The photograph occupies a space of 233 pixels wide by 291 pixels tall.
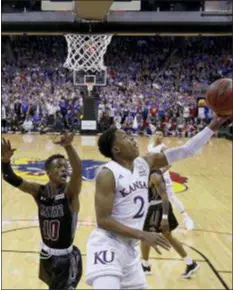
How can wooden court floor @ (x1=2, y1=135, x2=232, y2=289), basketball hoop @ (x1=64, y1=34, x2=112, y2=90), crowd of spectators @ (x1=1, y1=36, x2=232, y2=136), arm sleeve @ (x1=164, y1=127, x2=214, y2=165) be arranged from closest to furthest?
arm sleeve @ (x1=164, y1=127, x2=214, y2=165) < wooden court floor @ (x1=2, y1=135, x2=232, y2=289) < basketball hoop @ (x1=64, y1=34, x2=112, y2=90) < crowd of spectators @ (x1=1, y1=36, x2=232, y2=136)

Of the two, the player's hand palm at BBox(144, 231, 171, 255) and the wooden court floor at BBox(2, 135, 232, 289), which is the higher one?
the player's hand palm at BBox(144, 231, 171, 255)

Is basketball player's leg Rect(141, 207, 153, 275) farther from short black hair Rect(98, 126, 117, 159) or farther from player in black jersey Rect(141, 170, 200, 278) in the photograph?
short black hair Rect(98, 126, 117, 159)

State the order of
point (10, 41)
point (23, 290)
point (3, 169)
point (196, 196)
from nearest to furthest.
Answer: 1. point (3, 169)
2. point (23, 290)
3. point (196, 196)
4. point (10, 41)

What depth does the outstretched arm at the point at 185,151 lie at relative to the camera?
10.8ft

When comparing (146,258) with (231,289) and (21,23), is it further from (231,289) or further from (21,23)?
(21,23)

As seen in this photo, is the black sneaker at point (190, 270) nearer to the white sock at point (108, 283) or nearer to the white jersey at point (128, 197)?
the white jersey at point (128, 197)

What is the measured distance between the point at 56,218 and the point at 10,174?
43 cm

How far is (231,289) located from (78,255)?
1782 millimetres

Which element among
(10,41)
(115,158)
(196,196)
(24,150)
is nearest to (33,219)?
(196,196)

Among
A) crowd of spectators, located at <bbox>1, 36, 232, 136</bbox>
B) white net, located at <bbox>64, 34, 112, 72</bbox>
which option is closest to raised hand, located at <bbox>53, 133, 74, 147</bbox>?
white net, located at <bbox>64, 34, 112, 72</bbox>

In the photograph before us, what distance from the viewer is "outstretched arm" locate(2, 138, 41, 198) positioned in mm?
3343

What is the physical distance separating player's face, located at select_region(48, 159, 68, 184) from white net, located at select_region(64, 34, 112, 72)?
924 cm

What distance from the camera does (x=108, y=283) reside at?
2926 mm

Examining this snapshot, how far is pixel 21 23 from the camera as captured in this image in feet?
58.5
